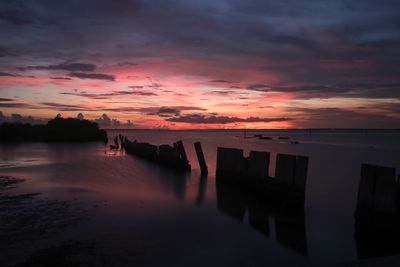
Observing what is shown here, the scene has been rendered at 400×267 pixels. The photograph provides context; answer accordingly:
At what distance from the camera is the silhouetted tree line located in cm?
6469

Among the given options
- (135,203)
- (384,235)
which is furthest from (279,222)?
(135,203)

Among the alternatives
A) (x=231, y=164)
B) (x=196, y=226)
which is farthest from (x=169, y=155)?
(x=196, y=226)

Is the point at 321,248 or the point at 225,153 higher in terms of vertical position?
the point at 225,153

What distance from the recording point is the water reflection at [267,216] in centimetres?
877

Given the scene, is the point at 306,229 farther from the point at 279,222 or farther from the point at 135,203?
the point at 135,203

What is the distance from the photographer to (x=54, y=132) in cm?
6800

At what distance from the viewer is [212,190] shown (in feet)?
51.4

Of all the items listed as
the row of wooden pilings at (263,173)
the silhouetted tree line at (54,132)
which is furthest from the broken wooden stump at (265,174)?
the silhouetted tree line at (54,132)

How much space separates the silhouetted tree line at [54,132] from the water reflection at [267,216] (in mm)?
57673

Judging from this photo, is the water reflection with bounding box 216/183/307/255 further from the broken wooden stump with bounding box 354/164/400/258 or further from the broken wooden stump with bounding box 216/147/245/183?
the broken wooden stump with bounding box 354/164/400/258

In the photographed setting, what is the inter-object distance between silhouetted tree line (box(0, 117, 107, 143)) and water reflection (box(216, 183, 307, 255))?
57.7 m

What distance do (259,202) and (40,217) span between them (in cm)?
693

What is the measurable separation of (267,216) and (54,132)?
210 feet

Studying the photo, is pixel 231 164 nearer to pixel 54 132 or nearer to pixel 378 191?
pixel 378 191
